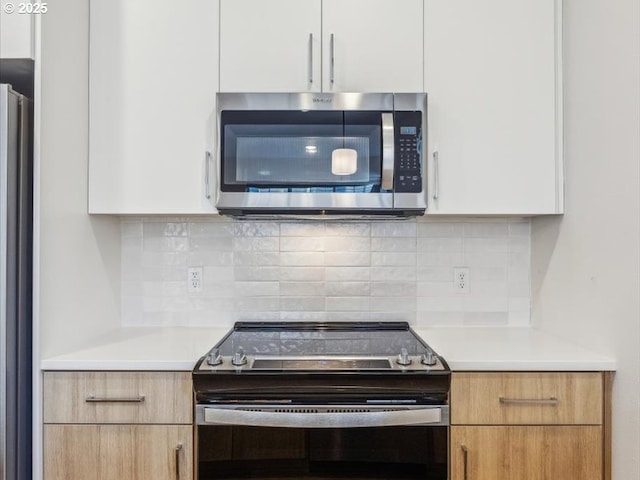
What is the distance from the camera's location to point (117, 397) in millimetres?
1304

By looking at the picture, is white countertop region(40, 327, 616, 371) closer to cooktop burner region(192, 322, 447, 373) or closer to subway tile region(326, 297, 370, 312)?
cooktop burner region(192, 322, 447, 373)

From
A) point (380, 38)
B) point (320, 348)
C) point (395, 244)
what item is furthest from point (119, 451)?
point (380, 38)

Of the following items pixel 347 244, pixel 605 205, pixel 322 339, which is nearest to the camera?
pixel 605 205

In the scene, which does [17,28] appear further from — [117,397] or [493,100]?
[493,100]

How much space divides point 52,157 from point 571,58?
1.74 metres

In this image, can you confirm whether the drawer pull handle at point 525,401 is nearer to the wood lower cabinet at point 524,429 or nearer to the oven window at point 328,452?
the wood lower cabinet at point 524,429

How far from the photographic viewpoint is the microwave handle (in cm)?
148

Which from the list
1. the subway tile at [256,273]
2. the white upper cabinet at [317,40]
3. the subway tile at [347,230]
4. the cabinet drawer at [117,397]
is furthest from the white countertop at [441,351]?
the white upper cabinet at [317,40]

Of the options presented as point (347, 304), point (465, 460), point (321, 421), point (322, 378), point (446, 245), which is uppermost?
point (446, 245)

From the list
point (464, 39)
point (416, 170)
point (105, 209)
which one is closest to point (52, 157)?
point (105, 209)

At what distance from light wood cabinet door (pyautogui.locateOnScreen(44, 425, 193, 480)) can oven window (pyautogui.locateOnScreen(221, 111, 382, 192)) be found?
792 mm

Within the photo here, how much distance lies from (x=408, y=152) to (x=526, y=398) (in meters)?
0.84

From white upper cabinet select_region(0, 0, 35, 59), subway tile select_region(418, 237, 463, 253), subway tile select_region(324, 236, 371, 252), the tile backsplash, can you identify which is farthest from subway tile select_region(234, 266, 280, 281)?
white upper cabinet select_region(0, 0, 35, 59)

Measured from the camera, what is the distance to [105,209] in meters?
1.57
